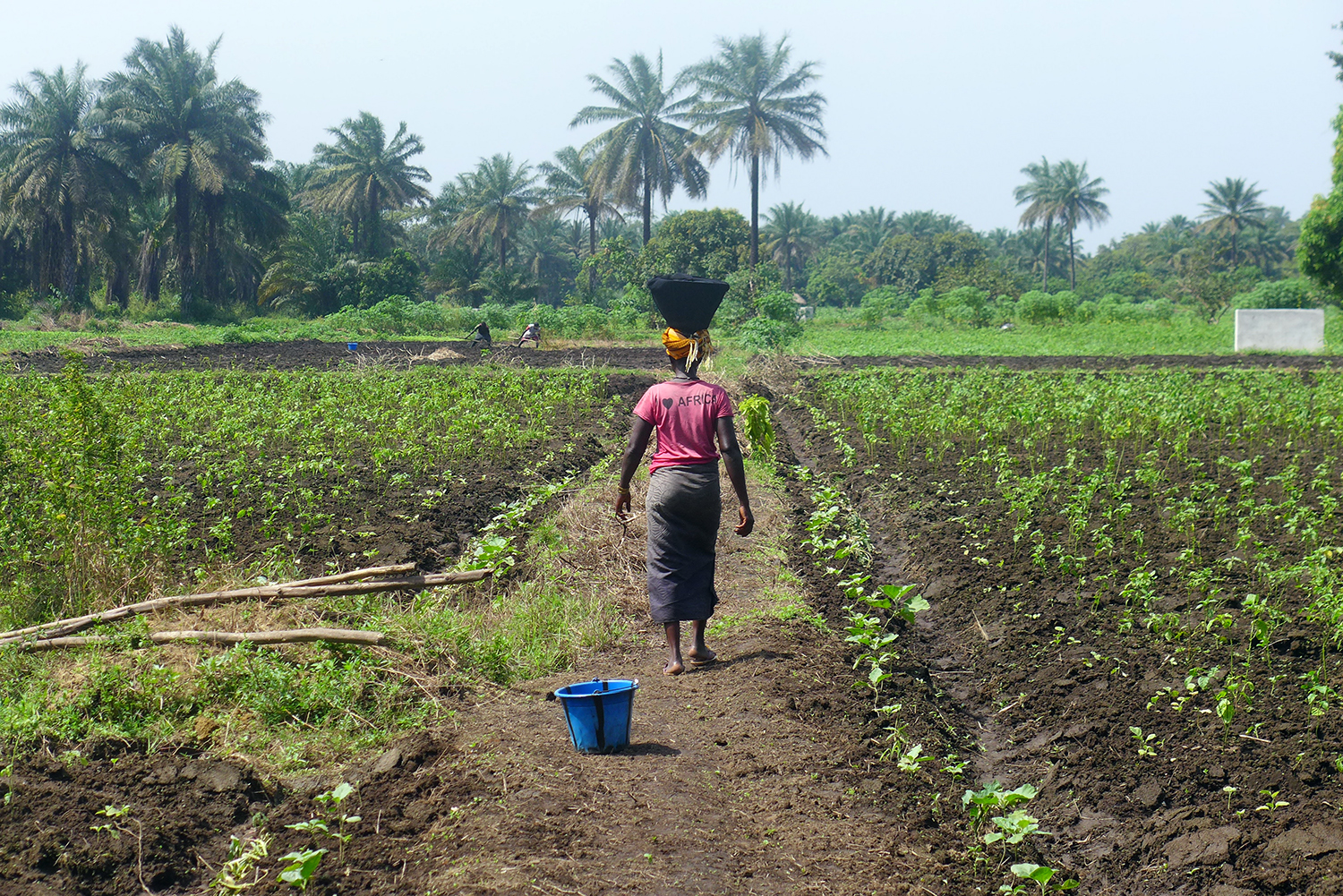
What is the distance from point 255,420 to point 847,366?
14035mm

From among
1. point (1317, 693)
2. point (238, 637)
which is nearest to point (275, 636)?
point (238, 637)

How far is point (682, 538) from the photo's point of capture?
199 inches

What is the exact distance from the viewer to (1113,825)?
3.88 meters

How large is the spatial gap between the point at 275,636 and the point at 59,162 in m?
41.4

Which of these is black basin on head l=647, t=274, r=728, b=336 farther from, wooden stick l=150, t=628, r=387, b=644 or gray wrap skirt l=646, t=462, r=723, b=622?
wooden stick l=150, t=628, r=387, b=644

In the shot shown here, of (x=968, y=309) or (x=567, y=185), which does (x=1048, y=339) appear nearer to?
(x=968, y=309)

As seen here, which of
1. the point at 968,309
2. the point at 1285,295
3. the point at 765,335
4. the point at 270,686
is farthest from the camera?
the point at 968,309

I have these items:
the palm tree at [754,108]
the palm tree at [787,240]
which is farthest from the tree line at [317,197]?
the palm tree at [787,240]

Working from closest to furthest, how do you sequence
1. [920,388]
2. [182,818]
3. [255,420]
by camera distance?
[182,818] → [255,420] → [920,388]

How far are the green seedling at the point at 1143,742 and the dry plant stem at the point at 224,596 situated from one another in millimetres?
3097

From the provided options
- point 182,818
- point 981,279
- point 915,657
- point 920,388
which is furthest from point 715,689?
point 981,279

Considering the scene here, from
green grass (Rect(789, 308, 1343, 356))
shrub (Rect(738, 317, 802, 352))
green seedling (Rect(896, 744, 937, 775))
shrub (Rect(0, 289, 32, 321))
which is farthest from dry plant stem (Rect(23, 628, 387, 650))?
shrub (Rect(0, 289, 32, 321))

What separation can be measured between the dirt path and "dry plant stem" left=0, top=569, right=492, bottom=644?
0.71 m

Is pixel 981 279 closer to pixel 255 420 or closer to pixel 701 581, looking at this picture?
pixel 255 420
